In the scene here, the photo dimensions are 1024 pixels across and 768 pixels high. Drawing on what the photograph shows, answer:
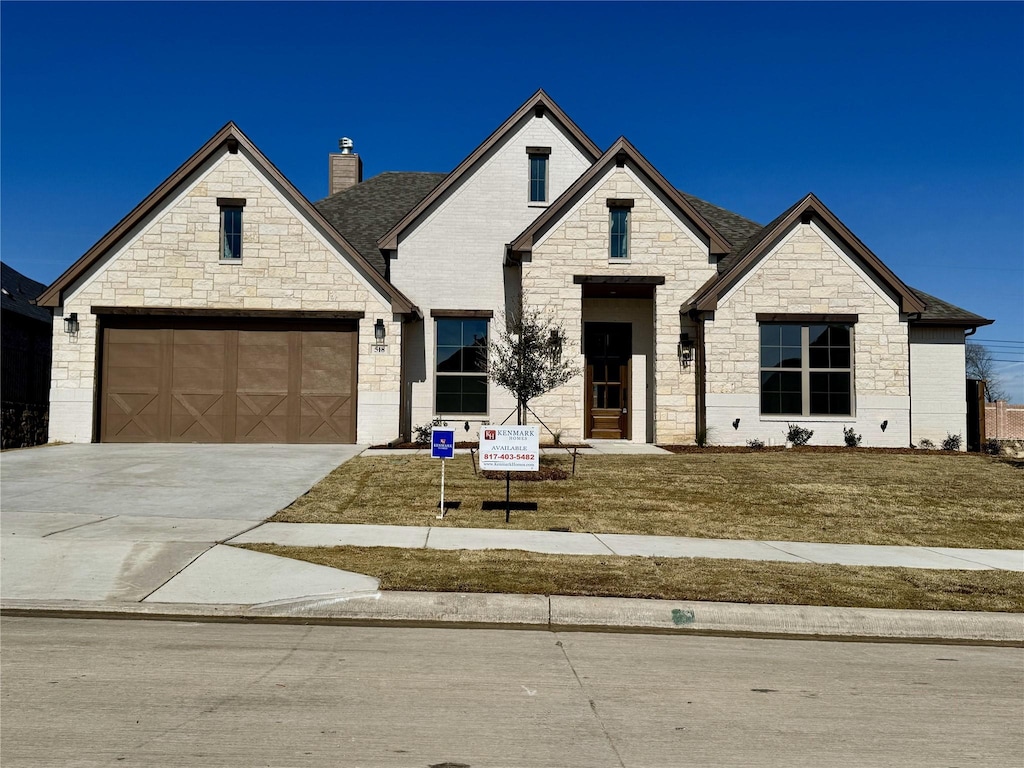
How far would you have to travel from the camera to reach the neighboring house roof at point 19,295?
2231 centimetres

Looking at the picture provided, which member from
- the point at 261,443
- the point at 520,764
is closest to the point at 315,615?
the point at 520,764

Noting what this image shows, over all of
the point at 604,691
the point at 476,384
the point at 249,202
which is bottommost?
the point at 604,691

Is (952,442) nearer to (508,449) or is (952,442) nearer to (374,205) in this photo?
(508,449)

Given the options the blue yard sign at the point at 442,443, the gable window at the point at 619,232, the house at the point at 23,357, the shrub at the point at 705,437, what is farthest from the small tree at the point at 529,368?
the house at the point at 23,357

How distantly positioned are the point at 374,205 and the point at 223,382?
29.6ft

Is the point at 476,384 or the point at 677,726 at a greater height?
the point at 476,384

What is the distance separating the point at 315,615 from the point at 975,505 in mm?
11432

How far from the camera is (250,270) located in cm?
1973

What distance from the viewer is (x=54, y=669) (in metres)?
5.32

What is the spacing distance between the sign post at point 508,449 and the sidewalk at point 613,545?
95 centimetres

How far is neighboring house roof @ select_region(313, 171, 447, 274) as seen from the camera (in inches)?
920

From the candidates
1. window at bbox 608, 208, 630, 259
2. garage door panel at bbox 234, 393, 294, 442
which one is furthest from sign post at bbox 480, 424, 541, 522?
window at bbox 608, 208, 630, 259

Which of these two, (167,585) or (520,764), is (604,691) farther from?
(167,585)

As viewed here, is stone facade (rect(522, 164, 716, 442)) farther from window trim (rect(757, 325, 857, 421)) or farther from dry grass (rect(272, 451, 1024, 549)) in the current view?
dry grass (rect(272, 451, 1024, 549))
